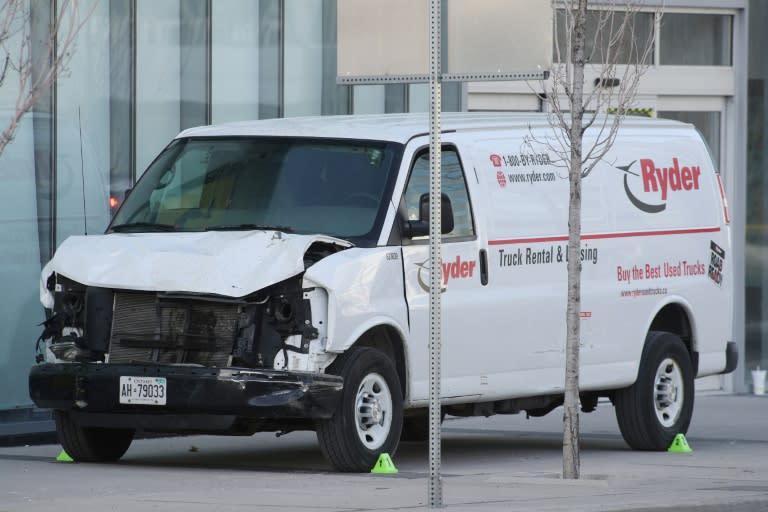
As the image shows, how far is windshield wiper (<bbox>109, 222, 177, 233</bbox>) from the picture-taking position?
40.2 ft

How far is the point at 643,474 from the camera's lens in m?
12.2

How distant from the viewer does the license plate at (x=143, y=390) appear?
36.6 ft

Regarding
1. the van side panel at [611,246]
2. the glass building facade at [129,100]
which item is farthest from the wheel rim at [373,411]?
the glass building facade at [129,100]

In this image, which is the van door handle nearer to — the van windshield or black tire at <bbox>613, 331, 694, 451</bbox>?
the van windshield

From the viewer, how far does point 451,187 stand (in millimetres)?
12586

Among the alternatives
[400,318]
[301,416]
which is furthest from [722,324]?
[301,416]

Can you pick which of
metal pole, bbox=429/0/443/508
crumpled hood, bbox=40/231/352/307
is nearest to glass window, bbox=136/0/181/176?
crumpled hood, bbox=40/231/352/307

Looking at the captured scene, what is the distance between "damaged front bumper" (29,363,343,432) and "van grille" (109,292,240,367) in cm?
18

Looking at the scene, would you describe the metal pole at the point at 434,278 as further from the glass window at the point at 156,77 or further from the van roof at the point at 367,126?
the glass window at the point at 156,77

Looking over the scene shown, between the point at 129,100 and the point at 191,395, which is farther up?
the point at 129,100

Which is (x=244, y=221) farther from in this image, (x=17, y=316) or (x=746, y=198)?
(x=746, y=198)

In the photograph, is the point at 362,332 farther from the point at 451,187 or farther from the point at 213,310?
the point at 451,187

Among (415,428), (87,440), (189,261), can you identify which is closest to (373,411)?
(189,261)

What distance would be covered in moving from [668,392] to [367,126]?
11.6ft
